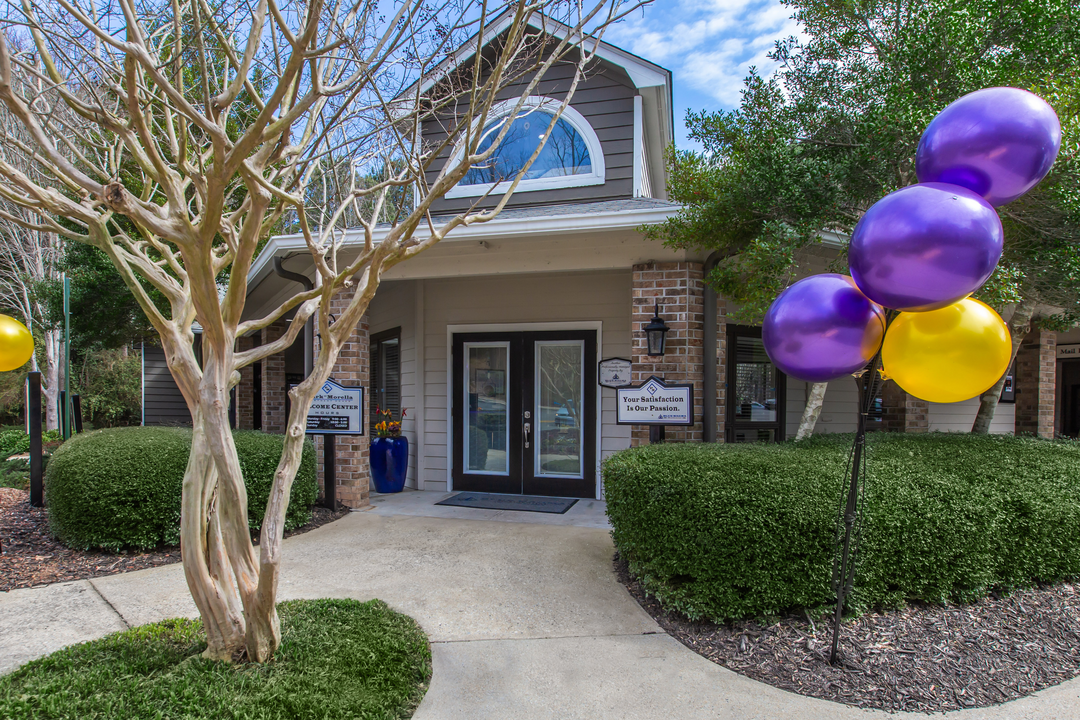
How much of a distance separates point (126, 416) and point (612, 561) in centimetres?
1601

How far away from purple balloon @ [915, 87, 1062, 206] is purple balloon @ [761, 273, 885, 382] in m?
0.60

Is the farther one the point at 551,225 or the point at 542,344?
the point at 542,344

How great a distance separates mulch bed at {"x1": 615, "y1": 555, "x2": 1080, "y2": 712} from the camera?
2.67 meters

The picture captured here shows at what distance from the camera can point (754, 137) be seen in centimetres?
442

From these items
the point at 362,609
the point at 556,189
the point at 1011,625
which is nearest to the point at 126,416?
the point at 556,189

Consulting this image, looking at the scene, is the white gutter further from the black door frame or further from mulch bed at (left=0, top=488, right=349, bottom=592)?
mulch bed at (left=0, top=488, right=349, bottom=592)

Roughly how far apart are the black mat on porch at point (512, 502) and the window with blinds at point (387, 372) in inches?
61.0

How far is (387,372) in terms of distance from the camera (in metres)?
8.16

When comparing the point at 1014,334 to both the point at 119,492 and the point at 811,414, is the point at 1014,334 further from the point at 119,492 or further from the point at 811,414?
the point at 119,492

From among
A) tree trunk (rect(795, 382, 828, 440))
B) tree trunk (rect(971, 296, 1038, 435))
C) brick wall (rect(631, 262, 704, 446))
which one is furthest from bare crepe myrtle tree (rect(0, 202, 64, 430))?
tree trunk (rect(971, 296, 1038, 435))

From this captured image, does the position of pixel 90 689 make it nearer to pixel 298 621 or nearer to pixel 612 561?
pixel 298 621

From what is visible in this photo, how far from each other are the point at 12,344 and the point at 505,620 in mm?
4187

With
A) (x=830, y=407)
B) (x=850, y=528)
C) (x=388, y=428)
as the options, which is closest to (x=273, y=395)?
(x=388, y=428)

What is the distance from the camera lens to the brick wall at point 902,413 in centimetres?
716
